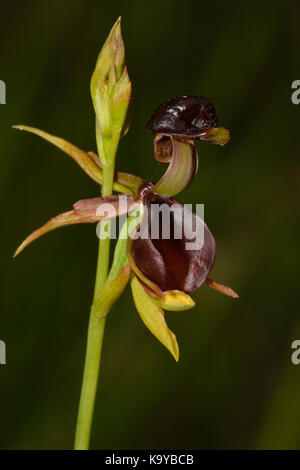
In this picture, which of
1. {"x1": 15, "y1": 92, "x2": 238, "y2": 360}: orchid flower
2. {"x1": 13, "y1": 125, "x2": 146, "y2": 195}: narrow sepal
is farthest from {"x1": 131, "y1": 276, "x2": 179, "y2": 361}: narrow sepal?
{"x1": 13, "y1": 125, "x2": 146, "y2": 195}: narrow sepal

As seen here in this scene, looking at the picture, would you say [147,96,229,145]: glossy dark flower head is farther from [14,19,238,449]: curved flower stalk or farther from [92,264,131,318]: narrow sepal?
[92,264,131,318]: narrow sepal

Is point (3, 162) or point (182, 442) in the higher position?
point (3, 162)

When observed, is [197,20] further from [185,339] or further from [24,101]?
[185,339]

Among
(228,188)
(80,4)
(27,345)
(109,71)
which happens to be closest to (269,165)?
(228,188)

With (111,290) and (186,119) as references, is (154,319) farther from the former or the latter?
(186,119)

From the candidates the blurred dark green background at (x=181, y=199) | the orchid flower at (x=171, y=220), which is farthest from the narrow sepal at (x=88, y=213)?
the blurred dark green background at (x=181, y=199)

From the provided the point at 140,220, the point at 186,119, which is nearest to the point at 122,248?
the point at 140,220

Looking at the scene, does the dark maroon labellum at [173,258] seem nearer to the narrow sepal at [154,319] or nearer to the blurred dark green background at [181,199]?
the narrow sepal at [154,319]
